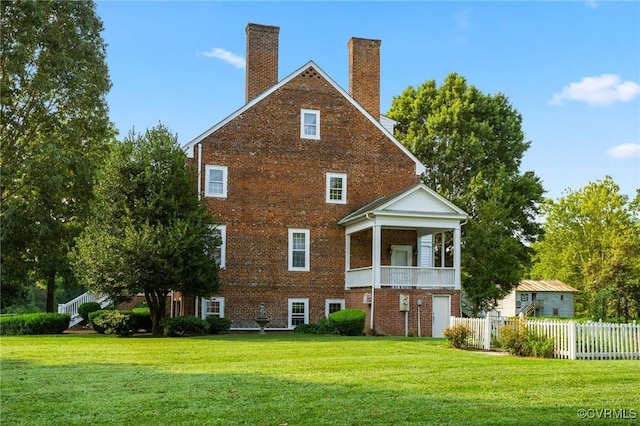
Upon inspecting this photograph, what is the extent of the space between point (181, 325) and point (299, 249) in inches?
280

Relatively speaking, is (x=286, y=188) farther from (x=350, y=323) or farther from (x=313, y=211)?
→ (x=350, y=323)

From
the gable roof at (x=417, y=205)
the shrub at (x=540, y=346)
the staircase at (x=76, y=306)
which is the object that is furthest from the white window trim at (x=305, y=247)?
the shrub at (x=540, y=346)

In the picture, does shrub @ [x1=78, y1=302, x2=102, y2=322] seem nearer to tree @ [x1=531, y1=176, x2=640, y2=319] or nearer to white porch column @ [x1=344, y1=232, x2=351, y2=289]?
white porch column @ [x1=344, y1=232, x2=351, y2=289]

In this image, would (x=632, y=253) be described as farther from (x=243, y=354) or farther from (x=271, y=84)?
(x=243, y=354)

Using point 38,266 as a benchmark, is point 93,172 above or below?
above

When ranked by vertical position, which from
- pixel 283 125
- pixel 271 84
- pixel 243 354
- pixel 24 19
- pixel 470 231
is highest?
pixel 24 19

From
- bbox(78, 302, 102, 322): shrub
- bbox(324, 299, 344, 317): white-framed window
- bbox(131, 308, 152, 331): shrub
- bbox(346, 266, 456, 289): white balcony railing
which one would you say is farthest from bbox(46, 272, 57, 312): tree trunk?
bbox(346, 266, 456, 289): white balcony railing

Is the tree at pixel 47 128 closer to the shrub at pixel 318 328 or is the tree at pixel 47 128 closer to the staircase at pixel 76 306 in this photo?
the staircase at pixel 76 306

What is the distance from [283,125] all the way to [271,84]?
2472 mm

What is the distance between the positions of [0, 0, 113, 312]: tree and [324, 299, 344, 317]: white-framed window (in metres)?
12.9

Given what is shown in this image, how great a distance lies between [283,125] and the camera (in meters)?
30.1

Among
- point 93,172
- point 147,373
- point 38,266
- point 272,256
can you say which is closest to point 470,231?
point 272,256

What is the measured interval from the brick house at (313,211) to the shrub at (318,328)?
57.6 inches

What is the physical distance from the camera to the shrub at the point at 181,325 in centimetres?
2464
